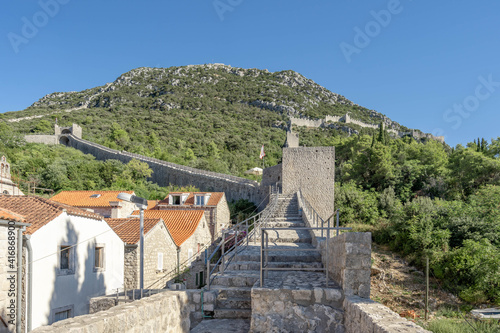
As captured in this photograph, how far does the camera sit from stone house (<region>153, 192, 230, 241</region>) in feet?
80.6

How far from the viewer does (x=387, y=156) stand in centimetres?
2889

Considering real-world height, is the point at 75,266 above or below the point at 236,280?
below

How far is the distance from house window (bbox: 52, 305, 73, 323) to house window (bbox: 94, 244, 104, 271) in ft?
6.88

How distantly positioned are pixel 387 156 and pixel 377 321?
27.9 metres

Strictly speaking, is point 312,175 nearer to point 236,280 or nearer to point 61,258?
point 61,258

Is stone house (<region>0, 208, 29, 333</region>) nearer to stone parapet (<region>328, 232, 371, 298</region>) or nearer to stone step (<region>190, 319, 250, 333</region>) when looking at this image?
stone step (<region>190, 319, 250, 333</region>)

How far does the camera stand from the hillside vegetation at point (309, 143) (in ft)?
50.3

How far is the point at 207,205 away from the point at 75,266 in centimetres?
1414

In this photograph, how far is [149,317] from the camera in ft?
13.5

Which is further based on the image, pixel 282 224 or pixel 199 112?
pixel 199 112

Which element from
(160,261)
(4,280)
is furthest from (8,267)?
(160,261)

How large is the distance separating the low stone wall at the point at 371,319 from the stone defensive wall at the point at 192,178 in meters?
22.9

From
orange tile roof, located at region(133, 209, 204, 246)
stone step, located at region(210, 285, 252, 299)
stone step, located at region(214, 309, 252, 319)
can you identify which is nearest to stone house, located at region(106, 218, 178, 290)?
orange tile roof, located at region(133, 209, 204, 246)

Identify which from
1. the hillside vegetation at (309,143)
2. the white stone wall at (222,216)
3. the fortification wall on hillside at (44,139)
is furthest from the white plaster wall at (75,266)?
the fortification wall on hillside at (44,139)
